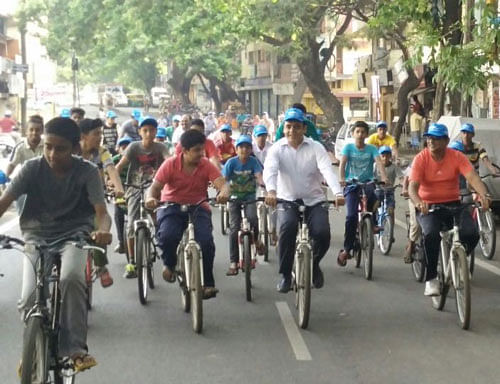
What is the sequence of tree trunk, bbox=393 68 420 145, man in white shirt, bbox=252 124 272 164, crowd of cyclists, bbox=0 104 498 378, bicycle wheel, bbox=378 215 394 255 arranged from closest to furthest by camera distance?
crowd of cyclists, bbox=0 104 498 378, bicycle wheel, bbox=378 215 394 255, man in white shirt, bbox=252 124 272 164, tree trunk, bbox=393 68 420 145

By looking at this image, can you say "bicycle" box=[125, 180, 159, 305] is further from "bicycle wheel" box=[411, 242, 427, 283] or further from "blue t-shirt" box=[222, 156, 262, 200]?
"bicycle wheel" box=[411, 242, 427, 283]

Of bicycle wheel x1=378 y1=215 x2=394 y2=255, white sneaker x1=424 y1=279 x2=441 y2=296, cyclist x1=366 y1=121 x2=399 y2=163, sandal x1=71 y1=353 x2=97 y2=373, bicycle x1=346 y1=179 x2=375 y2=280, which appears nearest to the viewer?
sandal x1=71 y1=353 x2=97 y2=373

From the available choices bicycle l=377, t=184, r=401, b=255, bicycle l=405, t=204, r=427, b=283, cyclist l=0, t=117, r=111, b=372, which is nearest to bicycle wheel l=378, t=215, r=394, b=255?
bicycle l=377, t=184, r=401, b=255

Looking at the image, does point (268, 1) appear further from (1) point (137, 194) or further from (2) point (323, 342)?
(2) point (323, 342)

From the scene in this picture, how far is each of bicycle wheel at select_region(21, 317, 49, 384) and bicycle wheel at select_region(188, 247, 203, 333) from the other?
2.58m

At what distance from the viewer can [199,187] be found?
8.73m

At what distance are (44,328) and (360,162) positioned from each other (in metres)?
6.71

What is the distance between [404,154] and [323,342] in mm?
27986

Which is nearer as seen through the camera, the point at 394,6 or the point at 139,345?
the point at 139,345

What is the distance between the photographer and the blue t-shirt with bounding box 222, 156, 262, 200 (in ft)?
35.9

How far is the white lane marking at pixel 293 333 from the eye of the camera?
23.9 feet

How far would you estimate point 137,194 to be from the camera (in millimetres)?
10648

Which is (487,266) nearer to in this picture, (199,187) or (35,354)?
(199,187)

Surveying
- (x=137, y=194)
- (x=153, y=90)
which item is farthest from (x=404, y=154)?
(x=153, y=90)
